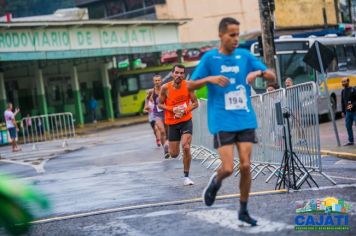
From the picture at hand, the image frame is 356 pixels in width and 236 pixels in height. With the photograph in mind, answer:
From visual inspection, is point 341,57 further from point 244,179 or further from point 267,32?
point 244,179

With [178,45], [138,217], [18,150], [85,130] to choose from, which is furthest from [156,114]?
[178,45]

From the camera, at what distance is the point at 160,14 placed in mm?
58312

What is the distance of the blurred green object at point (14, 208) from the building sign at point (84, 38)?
30924mm

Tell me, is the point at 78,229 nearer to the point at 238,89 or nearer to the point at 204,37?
the point at 238,89

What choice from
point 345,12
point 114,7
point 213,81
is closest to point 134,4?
point 114,7

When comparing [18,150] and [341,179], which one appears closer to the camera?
[341,179]

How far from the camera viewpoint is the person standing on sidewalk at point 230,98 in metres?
7.26

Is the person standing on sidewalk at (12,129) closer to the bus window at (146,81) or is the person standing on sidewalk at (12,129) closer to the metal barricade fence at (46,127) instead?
the metal barricade fence at (46,127)

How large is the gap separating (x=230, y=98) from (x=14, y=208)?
2405mm

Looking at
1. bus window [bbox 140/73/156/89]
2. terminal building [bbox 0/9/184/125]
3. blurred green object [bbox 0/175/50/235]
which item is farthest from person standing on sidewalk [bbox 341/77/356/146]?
bus window [bbox 140/73/156/89]

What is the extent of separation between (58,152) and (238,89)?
17.9 m

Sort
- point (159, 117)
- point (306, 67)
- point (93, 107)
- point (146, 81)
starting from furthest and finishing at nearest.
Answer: point (146, 81) < point (93, 107) < point (306, 67) < point (159, 117)

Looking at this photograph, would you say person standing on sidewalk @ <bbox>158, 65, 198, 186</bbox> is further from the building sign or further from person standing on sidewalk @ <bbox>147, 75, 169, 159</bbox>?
the building sign

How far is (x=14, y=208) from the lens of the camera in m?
6.43
